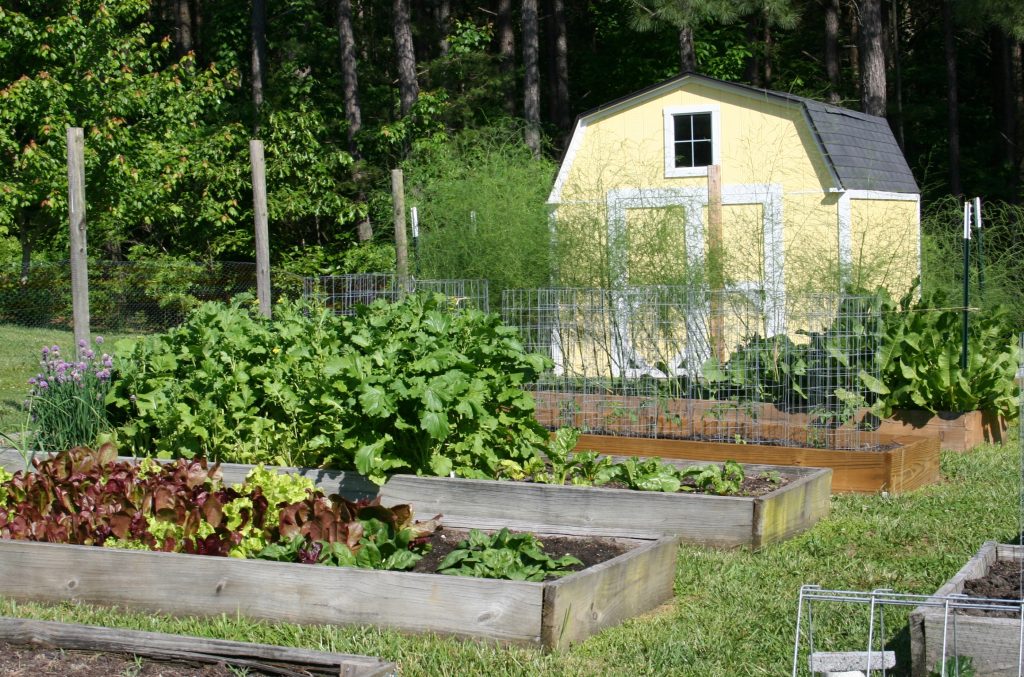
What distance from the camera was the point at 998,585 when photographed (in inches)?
157

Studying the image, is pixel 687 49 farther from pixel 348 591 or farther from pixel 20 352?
pixel 348 591

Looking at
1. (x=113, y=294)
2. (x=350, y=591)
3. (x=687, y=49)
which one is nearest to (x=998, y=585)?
(x=350, y=591)

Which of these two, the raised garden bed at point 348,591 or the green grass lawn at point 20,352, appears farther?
the green grass lawn at point 20,352

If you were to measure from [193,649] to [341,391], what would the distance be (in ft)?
8.28

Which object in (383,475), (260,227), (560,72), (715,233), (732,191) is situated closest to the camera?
(383,475)

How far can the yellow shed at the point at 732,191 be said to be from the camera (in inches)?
399

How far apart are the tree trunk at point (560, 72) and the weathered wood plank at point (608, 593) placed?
2139 cm

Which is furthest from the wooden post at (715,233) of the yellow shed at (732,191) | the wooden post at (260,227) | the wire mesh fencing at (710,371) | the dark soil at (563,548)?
the dark soil at (563,548)

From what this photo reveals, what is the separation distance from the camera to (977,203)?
954 centimetres

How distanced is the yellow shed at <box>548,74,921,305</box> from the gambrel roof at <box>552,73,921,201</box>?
0.02 metres

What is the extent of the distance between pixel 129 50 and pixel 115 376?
11387 mm

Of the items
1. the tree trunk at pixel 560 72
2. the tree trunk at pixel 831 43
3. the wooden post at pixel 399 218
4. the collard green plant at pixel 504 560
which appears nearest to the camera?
the collard green plant at pixel 504 560

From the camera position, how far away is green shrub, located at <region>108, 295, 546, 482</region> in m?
5.59

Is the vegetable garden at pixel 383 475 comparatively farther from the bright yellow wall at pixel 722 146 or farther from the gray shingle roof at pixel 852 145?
the bright yellow wall at pixel 722 146
